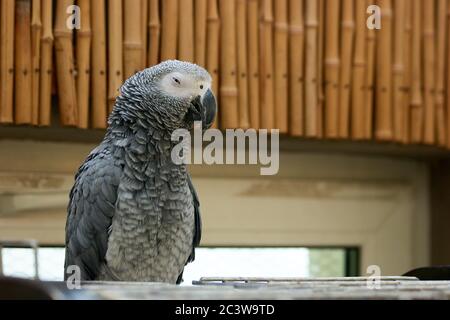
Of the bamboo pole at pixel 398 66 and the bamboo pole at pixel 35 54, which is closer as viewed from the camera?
the bamboo pole at pixel 35 54

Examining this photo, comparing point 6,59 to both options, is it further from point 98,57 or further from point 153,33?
point 153,33

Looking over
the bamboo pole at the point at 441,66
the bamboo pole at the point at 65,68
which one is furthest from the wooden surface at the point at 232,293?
the bamboo pole at the point at 441,66

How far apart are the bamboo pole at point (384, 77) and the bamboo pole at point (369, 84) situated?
1 cm

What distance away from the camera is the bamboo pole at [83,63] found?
1.85 meters

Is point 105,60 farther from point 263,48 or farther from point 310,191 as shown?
point 310,191

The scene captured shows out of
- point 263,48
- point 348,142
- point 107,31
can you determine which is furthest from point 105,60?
point 348,142

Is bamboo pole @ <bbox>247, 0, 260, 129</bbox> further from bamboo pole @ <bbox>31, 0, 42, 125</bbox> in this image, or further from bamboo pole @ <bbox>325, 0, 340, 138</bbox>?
bamboo pole @ <bbox>31, 0, 42, 125</bbox>

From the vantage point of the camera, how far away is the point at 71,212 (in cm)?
162

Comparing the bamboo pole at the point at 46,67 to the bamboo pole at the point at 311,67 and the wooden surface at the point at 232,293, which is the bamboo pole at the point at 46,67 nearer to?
the bamboo pole at the point at 311,67

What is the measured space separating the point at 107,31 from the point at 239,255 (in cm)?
79

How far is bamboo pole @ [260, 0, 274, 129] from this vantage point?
6.57ft

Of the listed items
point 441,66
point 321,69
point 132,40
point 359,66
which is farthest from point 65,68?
point 441,66

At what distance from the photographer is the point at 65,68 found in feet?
6.01

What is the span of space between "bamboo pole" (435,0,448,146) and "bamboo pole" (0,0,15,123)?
1102 millimetres
